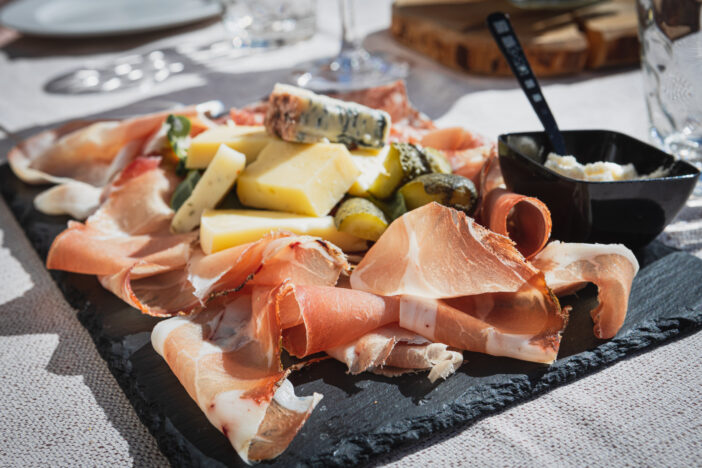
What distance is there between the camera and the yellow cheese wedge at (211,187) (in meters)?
1.19

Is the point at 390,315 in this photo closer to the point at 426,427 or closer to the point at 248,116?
the point at 426,427

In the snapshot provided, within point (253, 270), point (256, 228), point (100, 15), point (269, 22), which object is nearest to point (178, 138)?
point (256, 228)

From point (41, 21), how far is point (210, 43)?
0.68m

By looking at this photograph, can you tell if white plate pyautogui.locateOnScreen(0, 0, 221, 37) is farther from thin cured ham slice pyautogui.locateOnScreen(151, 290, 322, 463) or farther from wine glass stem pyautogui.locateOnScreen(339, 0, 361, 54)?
thin cured ham slice pyautogui.locateOnScreen(151, 290, 322, 463)

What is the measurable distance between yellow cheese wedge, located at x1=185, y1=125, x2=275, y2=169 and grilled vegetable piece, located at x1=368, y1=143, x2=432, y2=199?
0.24m

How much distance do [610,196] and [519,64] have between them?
1.05 ft

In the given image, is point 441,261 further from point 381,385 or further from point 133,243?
point 133,243

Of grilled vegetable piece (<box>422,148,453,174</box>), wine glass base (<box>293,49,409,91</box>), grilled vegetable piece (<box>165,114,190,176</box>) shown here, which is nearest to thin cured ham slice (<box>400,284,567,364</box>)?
grilled vegetable piece (<box>422,148,453,174</box>)

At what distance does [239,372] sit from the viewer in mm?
868

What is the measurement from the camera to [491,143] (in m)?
1.41

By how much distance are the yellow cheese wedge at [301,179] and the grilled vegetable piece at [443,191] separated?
0.11 m

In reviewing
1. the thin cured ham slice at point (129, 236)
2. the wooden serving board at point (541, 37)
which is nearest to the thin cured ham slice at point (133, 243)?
the thin cured ham slice at point (129, 236)

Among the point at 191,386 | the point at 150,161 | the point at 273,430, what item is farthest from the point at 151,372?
the point at 150,161

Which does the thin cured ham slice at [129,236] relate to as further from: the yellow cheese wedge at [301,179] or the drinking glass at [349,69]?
the drinking glass at [349,69]
